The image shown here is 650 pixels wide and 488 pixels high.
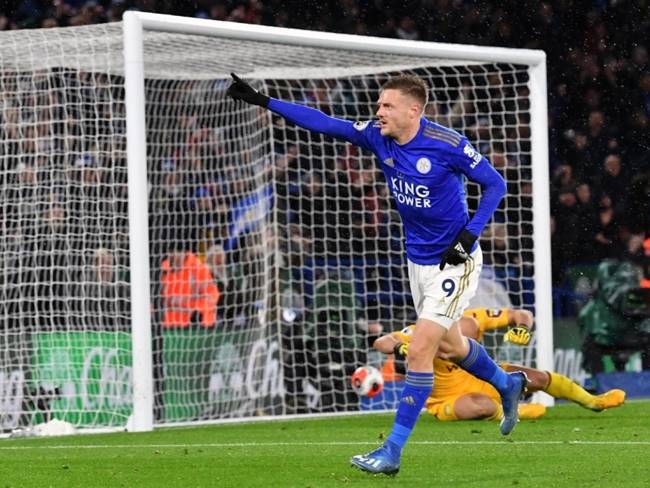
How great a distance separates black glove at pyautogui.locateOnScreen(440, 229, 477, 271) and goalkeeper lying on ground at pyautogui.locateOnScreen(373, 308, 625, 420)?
2.79 m

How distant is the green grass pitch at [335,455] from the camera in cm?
624

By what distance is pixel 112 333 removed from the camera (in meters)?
10.9

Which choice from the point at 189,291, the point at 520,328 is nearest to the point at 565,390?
the point at 520,328

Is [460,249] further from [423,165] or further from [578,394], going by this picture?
[578,394]

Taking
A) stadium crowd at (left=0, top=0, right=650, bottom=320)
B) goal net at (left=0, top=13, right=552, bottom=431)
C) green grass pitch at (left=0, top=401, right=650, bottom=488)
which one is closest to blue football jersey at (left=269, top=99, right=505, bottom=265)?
green grass pitch at (left=0, top=401, right=650, bottom=488)

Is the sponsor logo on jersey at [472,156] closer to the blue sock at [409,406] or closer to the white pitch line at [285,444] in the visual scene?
the blue sock at [409,406]

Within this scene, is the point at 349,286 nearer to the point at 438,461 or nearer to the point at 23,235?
the point at 23,235

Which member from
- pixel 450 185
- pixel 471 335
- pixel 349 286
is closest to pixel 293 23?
pixel 349 286

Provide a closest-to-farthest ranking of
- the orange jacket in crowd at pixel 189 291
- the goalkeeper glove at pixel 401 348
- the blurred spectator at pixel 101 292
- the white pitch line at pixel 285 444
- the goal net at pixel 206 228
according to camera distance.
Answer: the white pitch line at pixel 285 444 < the goalkeeper glove at pixel 401 348 < the goal net at pixel 206 228 < the blurred spectator at pixel 101 292 < the orange jacket in crowd at pixel 189 291

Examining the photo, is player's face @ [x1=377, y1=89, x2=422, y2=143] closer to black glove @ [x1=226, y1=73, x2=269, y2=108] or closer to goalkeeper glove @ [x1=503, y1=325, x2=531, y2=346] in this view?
black glove @ [x1=226, y1=73, x2=269, y2=108]

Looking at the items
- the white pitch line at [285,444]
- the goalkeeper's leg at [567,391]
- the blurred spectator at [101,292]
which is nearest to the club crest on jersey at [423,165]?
the white pitch line at [285,444]

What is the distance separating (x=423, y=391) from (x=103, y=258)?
5257mm

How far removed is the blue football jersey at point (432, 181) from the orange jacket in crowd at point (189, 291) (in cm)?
530

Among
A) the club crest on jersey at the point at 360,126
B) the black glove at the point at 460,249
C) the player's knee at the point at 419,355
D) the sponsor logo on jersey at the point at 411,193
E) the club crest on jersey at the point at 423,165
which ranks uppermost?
Answer: the club crest on jersey at the point at 360,126
